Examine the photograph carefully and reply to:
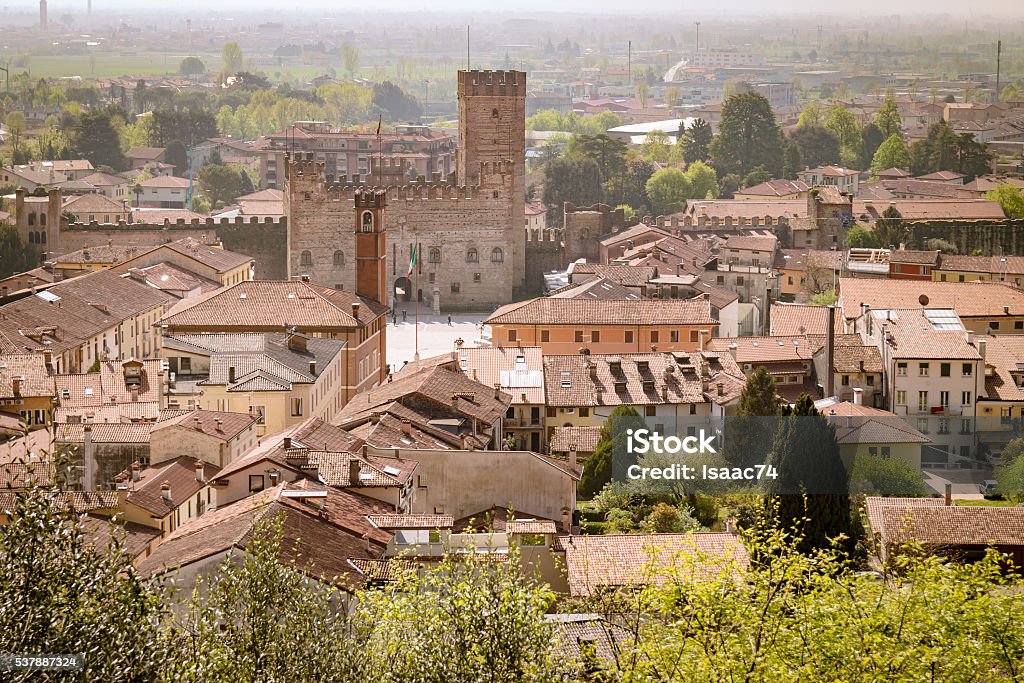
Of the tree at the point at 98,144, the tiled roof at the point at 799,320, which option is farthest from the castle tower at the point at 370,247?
the tree at the point at 98,144

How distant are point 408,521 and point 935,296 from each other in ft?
66.4

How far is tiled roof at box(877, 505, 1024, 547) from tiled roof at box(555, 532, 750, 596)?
→ 2.00 metres

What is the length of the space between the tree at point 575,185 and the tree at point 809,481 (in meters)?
39.0

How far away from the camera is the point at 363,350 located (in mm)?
32688

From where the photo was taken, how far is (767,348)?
3391cm

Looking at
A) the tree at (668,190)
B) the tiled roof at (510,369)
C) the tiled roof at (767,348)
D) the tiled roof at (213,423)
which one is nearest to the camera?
the tiled roof at (213,423)

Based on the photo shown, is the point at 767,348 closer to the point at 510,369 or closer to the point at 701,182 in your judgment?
the point at 510,369

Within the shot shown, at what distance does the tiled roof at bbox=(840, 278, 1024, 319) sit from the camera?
119 feet

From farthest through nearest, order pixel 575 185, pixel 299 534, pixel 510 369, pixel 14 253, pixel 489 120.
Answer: pixel 575 185, pixel 489 120, pixel 14 253, pixel 510 369, pixel 299 534

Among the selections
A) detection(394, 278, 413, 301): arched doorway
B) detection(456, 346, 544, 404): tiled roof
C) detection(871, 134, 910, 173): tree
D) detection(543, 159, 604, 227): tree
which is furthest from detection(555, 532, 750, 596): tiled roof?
detection(871, 134, 910, 173): tree

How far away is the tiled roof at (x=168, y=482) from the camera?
2041 centimetres

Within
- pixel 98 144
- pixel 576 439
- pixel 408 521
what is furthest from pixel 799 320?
pixel 98 144

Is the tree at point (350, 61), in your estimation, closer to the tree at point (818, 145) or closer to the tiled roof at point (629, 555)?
the tree at point (818, 145)

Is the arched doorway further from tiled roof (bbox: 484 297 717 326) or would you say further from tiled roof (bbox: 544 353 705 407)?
tiled roof (bbox: 544 353 705 407)
